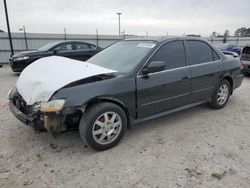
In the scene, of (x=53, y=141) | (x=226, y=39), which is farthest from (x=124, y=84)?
(x=226, y=39)

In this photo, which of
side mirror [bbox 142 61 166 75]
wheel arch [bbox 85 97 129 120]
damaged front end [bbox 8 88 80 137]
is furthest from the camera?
side mirror [bbox 142 61 166 75]

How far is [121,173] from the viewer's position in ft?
8.00

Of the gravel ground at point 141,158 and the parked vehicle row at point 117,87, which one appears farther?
the parked vehicle row at point 117,87

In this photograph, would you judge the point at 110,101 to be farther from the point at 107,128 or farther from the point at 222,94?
the point at 222,94

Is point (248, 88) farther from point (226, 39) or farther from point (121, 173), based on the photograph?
point (226, 39)

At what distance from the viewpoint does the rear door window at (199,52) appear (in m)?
3.79

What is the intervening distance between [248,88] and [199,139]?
4.13m

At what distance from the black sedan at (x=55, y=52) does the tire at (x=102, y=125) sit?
626 centimetres

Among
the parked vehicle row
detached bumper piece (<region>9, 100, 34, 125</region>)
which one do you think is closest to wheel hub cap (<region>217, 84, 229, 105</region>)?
the parked vehicle row

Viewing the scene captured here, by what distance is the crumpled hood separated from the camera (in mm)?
2562

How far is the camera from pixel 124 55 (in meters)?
3.46

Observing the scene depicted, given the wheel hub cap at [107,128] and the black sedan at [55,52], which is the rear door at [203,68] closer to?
the wheel hub cap at [107,128]

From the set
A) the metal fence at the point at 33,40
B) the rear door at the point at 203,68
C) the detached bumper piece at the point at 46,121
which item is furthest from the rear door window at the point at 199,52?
the metal fence at the point at 33,40

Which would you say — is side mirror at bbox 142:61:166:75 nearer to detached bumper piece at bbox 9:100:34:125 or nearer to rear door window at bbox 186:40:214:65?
rear door window at bbox 186:40:214:65
